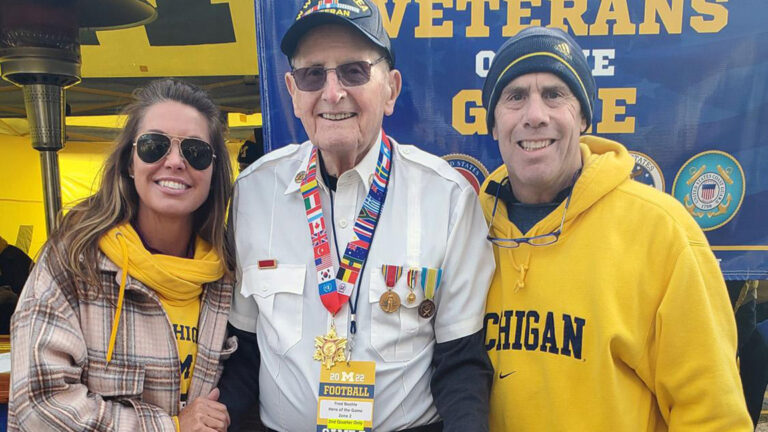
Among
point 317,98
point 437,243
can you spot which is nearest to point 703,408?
point 437,243

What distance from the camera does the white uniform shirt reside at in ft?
5.13

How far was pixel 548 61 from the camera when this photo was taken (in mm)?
1505

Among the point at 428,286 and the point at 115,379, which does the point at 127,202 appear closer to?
the point at 115,379

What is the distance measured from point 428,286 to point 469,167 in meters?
1.09

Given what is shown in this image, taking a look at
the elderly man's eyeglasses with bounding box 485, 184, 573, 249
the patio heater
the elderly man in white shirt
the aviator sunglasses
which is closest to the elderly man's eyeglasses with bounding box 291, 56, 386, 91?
the elderly man in white shirt

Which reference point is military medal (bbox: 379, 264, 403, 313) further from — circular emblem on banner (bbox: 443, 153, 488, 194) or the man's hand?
circular emblem on banner (bbox: 443, 153, 488, 194)

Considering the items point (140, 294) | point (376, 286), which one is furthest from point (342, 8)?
point (140, 294)

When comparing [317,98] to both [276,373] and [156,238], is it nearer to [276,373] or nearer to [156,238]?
[156,238]

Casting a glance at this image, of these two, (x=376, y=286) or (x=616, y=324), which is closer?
(x=616, y=324)

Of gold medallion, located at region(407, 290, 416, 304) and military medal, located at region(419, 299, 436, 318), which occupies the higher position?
gold medallion, located at region(407, 290, 416, 304)

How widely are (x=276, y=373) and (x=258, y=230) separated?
0.47 m

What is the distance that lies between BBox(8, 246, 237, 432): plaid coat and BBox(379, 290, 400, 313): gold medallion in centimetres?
57

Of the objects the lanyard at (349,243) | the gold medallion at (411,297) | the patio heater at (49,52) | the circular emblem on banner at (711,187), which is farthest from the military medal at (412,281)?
the patio heater at (49,52)

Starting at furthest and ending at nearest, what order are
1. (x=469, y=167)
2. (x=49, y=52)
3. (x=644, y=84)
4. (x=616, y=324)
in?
(x=49, y=52), (x=469, y=167), (x=644, y=84), (x=616, y=324)
